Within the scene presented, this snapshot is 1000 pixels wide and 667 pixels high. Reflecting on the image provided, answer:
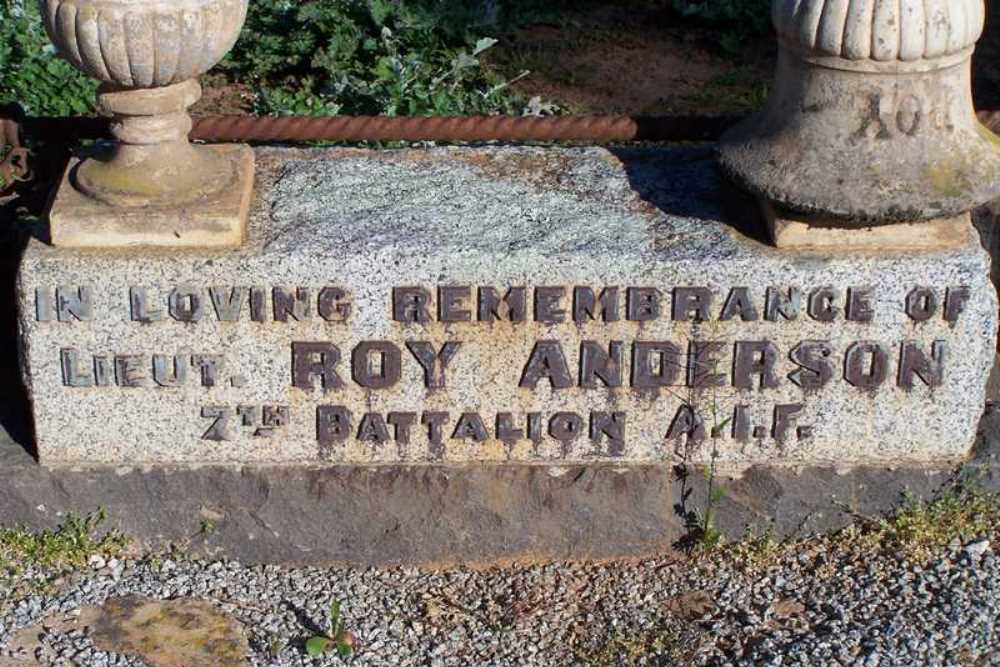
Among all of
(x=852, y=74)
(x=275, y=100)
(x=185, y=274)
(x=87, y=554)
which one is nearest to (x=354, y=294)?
(x=185, y=274)

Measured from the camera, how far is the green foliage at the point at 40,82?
759 centimetres

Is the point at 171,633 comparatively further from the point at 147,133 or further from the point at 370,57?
the point at 370,57

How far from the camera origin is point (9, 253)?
19.5 ft

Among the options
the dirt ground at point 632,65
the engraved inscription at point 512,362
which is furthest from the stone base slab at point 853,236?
the dirt ground at point 632,65

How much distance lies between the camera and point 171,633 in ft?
15.4

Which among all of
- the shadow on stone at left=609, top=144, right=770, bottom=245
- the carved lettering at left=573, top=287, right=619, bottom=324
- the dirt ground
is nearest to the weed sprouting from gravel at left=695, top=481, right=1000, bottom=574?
the carved lettering at left=573, top=287, right=619, bottom=324

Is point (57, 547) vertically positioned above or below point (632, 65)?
below

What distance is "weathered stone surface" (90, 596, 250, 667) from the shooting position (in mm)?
4617

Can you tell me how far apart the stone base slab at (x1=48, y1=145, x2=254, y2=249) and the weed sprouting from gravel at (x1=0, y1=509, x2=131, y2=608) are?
791 millimetres

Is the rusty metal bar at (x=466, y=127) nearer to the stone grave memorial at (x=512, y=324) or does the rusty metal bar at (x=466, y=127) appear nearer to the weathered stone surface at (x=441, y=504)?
the stone grave memorial at (x=512, y=324)

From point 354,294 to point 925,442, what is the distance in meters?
1.65

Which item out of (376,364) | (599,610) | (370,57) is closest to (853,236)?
(599,610)

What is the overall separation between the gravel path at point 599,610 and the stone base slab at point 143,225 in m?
0.92

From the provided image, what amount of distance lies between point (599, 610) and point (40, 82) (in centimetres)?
403
